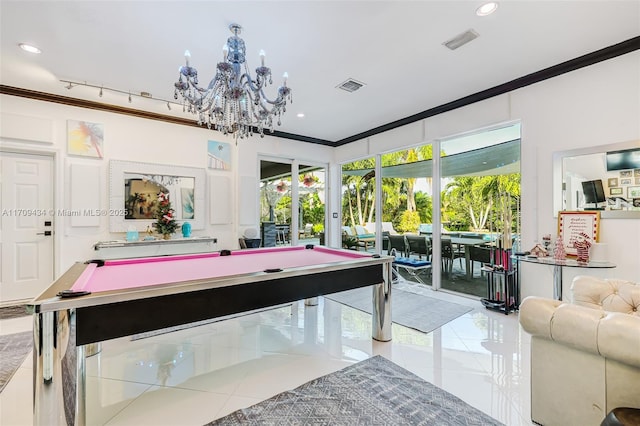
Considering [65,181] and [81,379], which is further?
[65,181]

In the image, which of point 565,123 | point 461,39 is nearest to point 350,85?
point 461,39

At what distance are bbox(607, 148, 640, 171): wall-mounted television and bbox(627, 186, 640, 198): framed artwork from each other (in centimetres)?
21

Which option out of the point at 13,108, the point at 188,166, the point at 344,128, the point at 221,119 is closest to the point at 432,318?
the point at 221,119

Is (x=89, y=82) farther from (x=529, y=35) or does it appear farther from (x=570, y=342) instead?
(x=570, y=342)

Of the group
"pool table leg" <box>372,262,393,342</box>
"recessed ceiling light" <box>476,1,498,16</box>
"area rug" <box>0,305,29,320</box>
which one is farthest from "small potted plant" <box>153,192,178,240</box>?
"recessed ceiling light" <box>476,1,498,16</box>

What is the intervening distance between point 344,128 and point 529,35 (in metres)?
3.44

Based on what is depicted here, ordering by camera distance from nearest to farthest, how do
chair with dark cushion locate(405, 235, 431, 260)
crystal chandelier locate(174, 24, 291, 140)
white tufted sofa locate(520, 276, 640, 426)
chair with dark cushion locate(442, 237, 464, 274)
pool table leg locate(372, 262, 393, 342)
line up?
white tufted sofa locate(520, 276, 640, 426) < crystal chandelier locate(174, 24, 291, 140) < pool table leg locate(372, 262, 393, 342) < chair with dark cushion locate(442, 237, 464, 274) < chair with dark cushion locate(405, 235, 431, 260)

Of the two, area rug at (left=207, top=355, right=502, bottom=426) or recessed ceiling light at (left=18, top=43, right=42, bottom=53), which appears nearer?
area rug at (left=207, top=355, right=502, bottom=426)

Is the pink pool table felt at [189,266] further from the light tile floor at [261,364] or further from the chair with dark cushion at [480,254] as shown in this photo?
the chair with dark cushion at [480,254]

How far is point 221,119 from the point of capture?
2895mm

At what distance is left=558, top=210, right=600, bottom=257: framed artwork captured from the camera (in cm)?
309

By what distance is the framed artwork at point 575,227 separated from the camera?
10.1ft

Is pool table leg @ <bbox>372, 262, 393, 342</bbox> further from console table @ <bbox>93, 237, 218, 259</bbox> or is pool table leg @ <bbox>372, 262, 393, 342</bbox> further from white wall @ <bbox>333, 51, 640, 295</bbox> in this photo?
console table @ <bbox>93, 237, 218, 259</bbox>

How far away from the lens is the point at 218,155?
5383 millimetres
